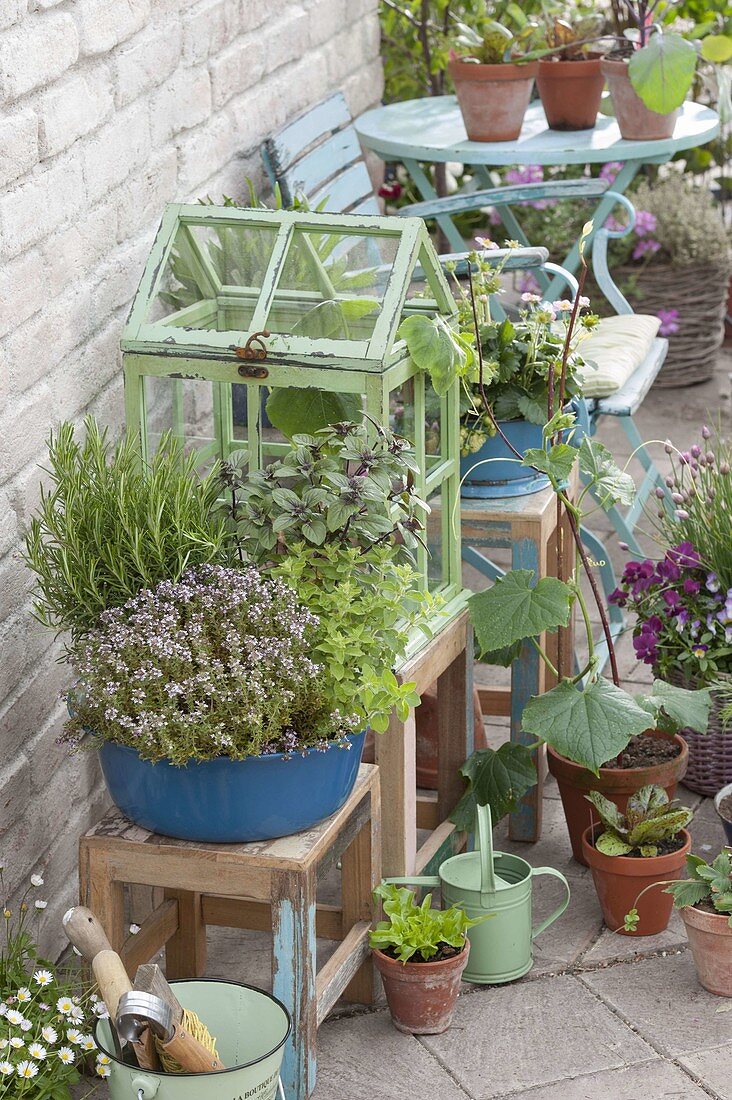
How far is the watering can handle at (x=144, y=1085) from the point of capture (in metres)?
1.94

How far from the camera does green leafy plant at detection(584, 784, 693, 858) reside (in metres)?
2.75

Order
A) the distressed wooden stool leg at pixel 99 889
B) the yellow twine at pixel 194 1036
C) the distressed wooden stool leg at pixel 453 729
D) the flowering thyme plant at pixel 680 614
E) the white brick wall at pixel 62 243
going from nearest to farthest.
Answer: the yellow twine at pixel 194 1036, the distressed wooden stool leg at pixel 99 889, the white brick wall at pixel 62 243, the distressed wooden stool leg at pixel 453 729, the flowering thyme plant at pixel 680 614

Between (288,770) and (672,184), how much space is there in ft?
14.5

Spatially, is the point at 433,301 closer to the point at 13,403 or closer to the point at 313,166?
the point at 13,403

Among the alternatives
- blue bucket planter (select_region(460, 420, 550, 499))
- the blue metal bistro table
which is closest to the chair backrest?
the blue metal bistro table

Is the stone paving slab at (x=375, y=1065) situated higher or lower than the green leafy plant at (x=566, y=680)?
lower

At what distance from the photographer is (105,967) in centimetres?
202

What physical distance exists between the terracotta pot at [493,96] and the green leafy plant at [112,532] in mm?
2149

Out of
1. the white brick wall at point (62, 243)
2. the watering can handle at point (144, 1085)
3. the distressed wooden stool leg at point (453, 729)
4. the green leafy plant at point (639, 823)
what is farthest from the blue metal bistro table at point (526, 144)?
the watering can handle at point (144, 1085)

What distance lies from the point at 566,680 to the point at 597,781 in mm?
286

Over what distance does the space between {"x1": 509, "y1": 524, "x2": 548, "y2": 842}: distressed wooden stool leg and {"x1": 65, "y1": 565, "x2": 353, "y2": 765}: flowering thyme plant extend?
832 mm

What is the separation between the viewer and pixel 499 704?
→ 3.42m

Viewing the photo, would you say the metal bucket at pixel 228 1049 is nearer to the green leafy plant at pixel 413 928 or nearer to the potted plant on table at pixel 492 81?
the green leafy plant at pixel 413 928

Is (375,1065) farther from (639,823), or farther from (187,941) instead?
(639,823)
